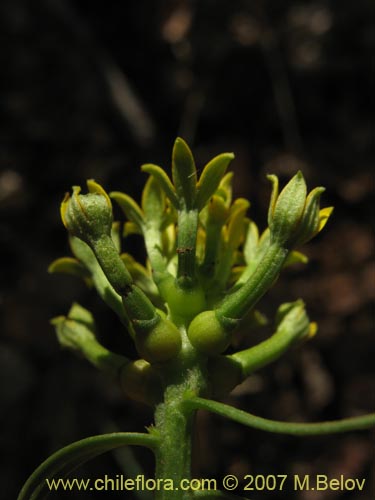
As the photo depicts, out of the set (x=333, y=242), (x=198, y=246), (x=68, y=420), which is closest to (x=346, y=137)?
(x=333, y=242)

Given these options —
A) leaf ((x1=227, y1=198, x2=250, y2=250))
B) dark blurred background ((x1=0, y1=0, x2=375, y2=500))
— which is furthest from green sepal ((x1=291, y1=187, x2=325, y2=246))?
dark blurred background ((x1=0, y1=0, x2=375, y2=500))

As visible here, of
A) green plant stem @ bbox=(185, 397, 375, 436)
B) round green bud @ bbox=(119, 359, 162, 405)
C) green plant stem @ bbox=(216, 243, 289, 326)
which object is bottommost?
green plant stem @ bbox=(185, 397, 375, 436)

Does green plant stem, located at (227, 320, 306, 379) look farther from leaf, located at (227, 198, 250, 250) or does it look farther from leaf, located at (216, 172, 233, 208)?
leaf, located at (216, 172, 233, 208)

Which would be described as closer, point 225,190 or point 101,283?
point 101,283

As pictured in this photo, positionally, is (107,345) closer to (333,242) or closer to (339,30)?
(333,242)

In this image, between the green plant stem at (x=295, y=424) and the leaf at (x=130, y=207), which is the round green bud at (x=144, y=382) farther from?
the leaf at (x=130, y=207)

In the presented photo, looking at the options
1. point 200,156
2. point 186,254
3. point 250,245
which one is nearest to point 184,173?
point 186,254

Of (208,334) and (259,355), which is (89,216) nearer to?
(208,334)
